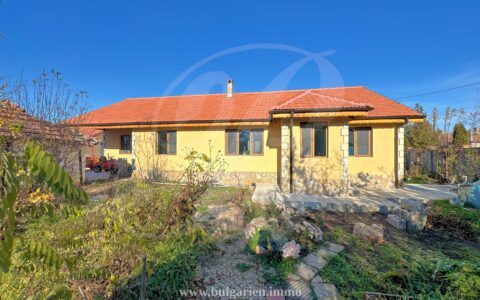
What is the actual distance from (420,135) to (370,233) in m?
18.9

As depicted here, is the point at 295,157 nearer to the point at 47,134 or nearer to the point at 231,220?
the point at 231,220

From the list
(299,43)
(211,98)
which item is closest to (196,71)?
(211,98)

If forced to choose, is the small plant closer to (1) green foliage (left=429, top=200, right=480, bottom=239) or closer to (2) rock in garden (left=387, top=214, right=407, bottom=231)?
(2) rock in garden (left=387, top=214, right=407, bottom=231)

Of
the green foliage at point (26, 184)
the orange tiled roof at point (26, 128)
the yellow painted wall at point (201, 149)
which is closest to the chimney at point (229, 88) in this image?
the yellow painted wall at point (201, 149)

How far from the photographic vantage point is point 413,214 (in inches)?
216

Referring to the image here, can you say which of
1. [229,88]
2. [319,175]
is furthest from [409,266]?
[229,88]

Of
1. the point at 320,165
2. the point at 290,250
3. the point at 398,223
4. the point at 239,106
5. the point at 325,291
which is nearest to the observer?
the point at 325,291

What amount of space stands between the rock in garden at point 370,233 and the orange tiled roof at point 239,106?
5.17 meters

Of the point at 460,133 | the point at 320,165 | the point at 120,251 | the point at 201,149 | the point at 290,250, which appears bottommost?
the point at 290,250

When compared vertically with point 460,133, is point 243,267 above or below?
below

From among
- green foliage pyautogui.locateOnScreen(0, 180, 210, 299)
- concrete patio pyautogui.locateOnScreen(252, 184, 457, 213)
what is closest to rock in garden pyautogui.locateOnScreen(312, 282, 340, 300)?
green foliage pyautogui.locateOnScreen(0, 180, 210, 299)

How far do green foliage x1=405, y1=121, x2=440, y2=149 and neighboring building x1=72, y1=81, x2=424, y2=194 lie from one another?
8.89m

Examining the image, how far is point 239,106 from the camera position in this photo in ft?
42.6

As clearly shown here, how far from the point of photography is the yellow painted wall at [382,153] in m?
10.8
